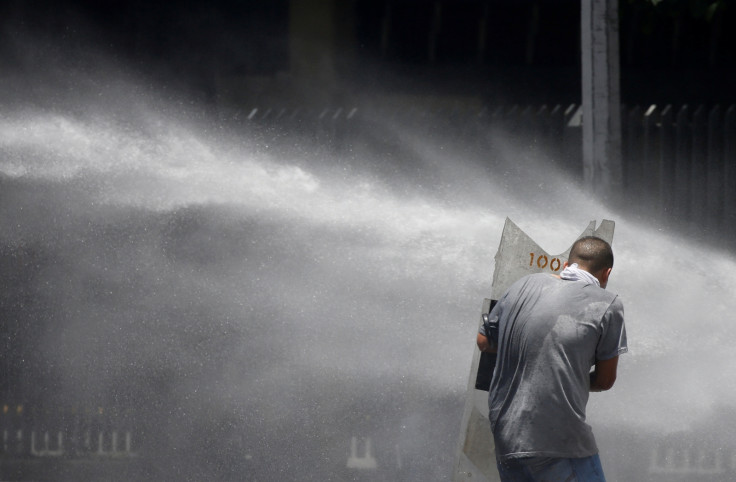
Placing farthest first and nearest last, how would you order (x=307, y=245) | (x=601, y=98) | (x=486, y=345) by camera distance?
1. (x=307, y=245)
2. (x=601, y=98)
3. (x=486, y=345)

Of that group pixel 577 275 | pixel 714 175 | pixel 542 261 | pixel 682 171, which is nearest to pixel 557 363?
pixel 577 275

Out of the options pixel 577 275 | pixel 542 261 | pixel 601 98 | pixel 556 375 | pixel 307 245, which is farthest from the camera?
pixel 307 245

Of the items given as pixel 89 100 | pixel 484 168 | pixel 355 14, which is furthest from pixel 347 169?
pixel 355 14

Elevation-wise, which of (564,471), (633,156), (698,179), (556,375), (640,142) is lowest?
(564,471)

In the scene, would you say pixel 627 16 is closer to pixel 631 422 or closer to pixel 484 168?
pixel 484 168

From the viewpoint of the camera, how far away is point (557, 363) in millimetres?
4086

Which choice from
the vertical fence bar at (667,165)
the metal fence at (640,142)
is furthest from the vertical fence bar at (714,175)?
the vertical fence bar at (667,165)

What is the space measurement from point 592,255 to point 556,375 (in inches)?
21.4

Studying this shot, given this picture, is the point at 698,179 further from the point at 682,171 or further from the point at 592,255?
the point at 592,255

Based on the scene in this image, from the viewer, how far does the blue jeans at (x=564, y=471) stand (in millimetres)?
4090

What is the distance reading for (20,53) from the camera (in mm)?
9664

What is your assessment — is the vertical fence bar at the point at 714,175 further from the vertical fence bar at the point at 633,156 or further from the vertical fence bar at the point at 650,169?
the vertical fence bar at the point at 633,156

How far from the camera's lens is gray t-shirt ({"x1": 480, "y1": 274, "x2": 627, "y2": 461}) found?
408 centimetres

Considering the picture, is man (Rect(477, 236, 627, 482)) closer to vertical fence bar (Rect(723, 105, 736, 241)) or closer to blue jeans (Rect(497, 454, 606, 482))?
blue jeans (Rect(497, 454, 606, 482))
